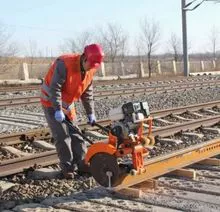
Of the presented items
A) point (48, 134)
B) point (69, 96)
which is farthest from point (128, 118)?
point (48, 134)

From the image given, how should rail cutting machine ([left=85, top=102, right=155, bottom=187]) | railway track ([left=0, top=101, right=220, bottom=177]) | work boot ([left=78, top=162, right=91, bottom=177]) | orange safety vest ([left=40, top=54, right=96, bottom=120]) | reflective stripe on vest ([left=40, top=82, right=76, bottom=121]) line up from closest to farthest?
rail cutting machine ([left=85, top=102, right=155, bottom=187])
orange safety vest ([left=40, top=54, right=96, bottom=120])
reflective stripe on vest ([left=40, top=82, right=76, bottom=121])
work boot ([left=78, top=162, right=91, bottom=177])
railway track ([left=0, top=101, right=220, bottom=177])

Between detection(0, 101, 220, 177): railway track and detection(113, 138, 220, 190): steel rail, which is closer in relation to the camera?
detection(113, 138, 220, 190): steel rail

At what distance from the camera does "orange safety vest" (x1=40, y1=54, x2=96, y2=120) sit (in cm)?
618

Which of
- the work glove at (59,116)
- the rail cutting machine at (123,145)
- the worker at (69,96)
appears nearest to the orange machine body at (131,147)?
the rail cutting machine at (123,145)

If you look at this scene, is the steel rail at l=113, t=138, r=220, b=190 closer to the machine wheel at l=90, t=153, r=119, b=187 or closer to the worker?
the machine wheel at l=90, t=153, r=119, b=187

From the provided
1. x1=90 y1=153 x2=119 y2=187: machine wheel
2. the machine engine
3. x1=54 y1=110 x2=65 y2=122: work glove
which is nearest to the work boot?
x1=90 y1=153 x2=119 y2=187: machine wheel

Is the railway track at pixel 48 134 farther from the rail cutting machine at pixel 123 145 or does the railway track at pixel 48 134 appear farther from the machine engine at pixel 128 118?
the machine engine at pixel 128 118

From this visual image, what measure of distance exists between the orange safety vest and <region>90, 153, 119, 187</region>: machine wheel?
3.20 ft

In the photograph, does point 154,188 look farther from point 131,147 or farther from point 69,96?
point 69,96

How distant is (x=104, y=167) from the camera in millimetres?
5773

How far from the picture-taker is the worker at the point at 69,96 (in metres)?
6.08

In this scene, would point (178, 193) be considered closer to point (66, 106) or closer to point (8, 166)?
point (66, 106)

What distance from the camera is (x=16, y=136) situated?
9.00 meters

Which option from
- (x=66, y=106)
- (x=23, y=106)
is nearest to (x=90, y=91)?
(x=66, y=106)
